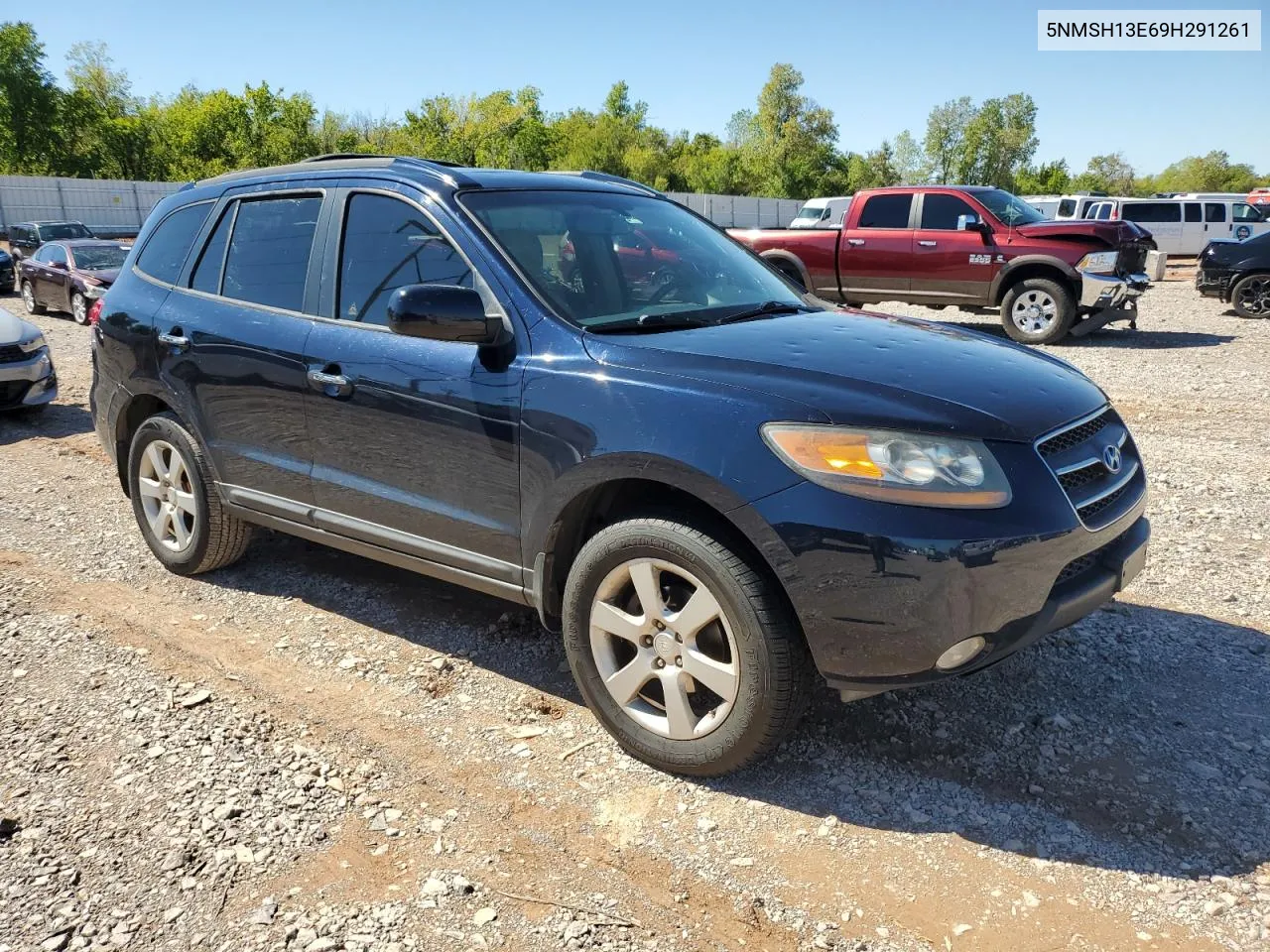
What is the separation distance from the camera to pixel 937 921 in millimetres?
2482

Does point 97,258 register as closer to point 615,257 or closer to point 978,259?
point 978,259

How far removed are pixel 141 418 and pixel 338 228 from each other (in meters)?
1.83

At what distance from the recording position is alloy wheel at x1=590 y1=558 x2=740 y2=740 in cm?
290

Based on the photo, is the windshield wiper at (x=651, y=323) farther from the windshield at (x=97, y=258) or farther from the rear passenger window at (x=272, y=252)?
the windshield at (x=97, y=258)

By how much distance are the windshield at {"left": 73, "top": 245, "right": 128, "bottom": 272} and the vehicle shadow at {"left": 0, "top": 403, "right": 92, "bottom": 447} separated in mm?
8069

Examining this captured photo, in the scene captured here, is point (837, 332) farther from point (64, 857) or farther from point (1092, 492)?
point (64, 857)

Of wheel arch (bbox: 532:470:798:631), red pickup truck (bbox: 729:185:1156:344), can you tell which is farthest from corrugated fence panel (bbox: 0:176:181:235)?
wheel arch (bbox: 532:470:798:631)

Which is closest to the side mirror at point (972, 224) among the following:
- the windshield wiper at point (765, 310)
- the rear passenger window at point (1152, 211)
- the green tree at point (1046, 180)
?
the windshield wiper at point (765, 310)

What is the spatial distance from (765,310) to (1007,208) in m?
10.7

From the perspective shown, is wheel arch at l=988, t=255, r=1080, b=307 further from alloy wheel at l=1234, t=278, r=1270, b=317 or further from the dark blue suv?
the dark blue suv

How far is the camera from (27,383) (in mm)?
8758

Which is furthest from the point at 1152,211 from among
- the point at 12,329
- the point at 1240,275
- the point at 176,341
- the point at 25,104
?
the point at 25,104

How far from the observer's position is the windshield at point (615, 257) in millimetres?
3486

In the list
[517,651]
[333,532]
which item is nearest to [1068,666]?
[517,651]
